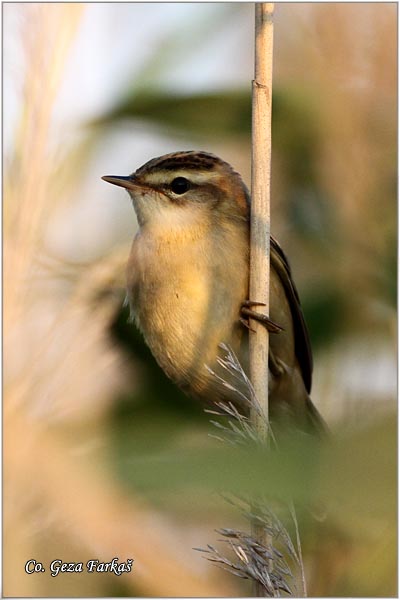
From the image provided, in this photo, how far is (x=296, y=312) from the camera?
7.82 feet

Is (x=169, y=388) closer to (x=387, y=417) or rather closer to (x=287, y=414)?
(x=287, y=414)

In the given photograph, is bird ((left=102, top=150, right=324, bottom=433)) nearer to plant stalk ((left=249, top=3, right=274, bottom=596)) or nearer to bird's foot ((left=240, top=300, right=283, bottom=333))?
bird's foot ((left=240, top=300, right=283, bottom=333))

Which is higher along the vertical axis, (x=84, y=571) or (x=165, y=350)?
(x=165, y=350)

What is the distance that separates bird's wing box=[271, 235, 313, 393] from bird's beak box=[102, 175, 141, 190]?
1.53 ft

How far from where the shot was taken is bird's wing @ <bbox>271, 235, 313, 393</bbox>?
2.31 m

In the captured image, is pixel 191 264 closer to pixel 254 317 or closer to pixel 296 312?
pixel 254 317

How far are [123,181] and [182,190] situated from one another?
0.19m

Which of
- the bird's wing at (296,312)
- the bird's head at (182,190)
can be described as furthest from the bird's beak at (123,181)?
the bird's wing at (296,312)

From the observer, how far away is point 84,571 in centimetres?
178

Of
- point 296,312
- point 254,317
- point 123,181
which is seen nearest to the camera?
point 254,317

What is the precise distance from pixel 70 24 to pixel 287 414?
168cm

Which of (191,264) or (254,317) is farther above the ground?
(191,264)

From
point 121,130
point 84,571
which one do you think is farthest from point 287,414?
point 121,130

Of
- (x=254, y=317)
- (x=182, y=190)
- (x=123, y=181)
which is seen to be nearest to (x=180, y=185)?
(x=182, y=190)
